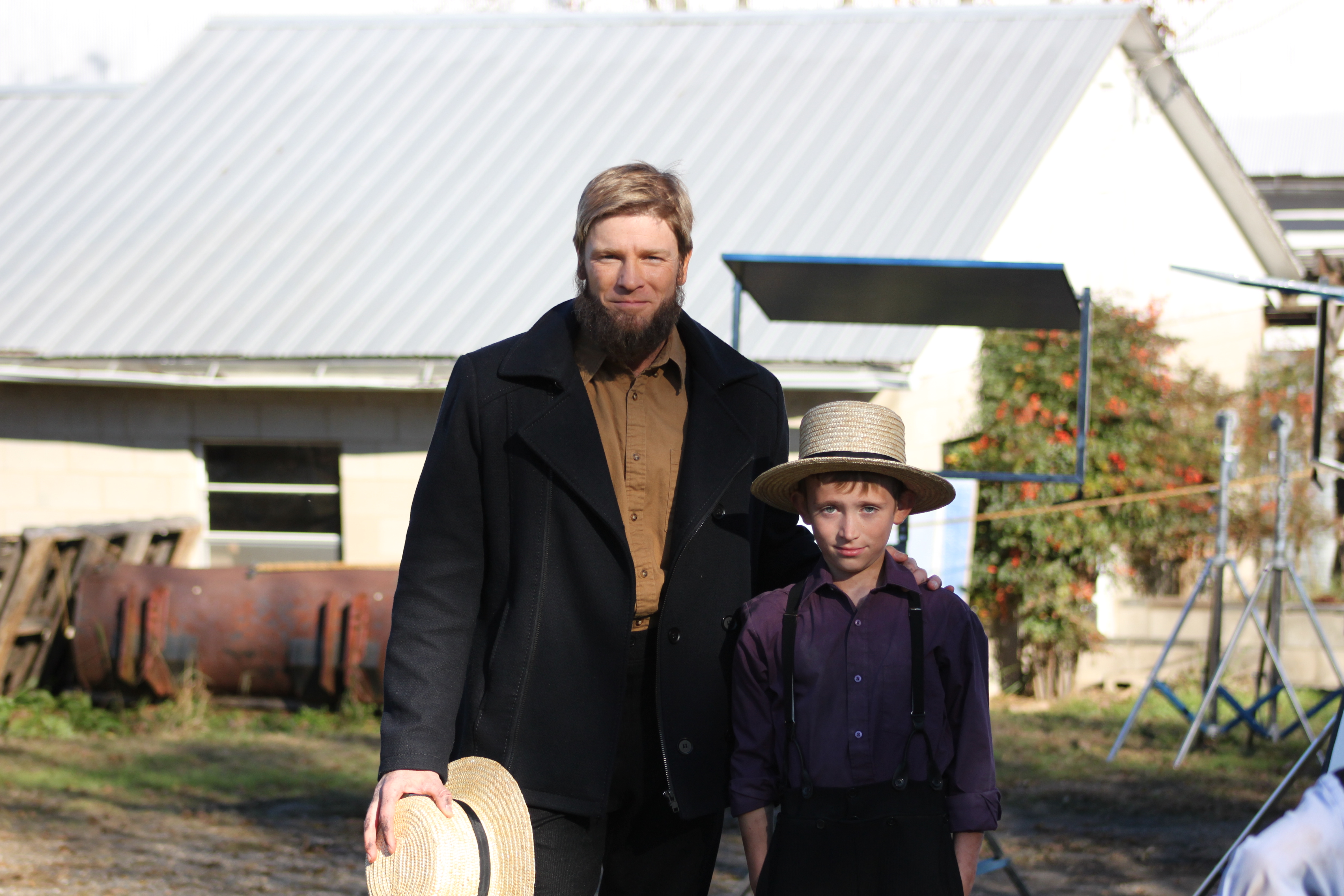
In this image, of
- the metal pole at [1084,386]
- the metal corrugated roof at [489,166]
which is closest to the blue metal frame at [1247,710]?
the metal pole at [1084,386]

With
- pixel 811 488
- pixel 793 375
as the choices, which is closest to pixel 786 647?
pixel 811 488

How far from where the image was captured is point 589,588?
2582mm

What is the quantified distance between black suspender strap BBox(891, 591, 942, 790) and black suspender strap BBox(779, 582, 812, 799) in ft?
0.57

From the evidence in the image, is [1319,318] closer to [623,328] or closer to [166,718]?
[623,328]

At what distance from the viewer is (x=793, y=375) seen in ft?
28.1

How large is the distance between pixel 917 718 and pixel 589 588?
697 millimetres

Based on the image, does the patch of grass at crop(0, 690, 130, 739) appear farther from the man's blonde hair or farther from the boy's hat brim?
the man's blonde hair

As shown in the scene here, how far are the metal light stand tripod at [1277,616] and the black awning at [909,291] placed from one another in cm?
173

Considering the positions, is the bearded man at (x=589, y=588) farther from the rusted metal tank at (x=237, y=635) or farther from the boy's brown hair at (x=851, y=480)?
the rusted metal tank at (x=237, y=635)

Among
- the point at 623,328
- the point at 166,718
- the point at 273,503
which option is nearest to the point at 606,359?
the point at 623,328

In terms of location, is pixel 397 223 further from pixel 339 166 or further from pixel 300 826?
pixel 300 826

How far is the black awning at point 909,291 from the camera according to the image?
5363mm

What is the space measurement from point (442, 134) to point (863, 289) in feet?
22.0

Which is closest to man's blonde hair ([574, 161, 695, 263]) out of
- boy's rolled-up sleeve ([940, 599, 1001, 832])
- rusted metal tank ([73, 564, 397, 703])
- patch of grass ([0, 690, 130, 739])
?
boy's rolled-up sleeve ([940, 599, 1001, 832])
